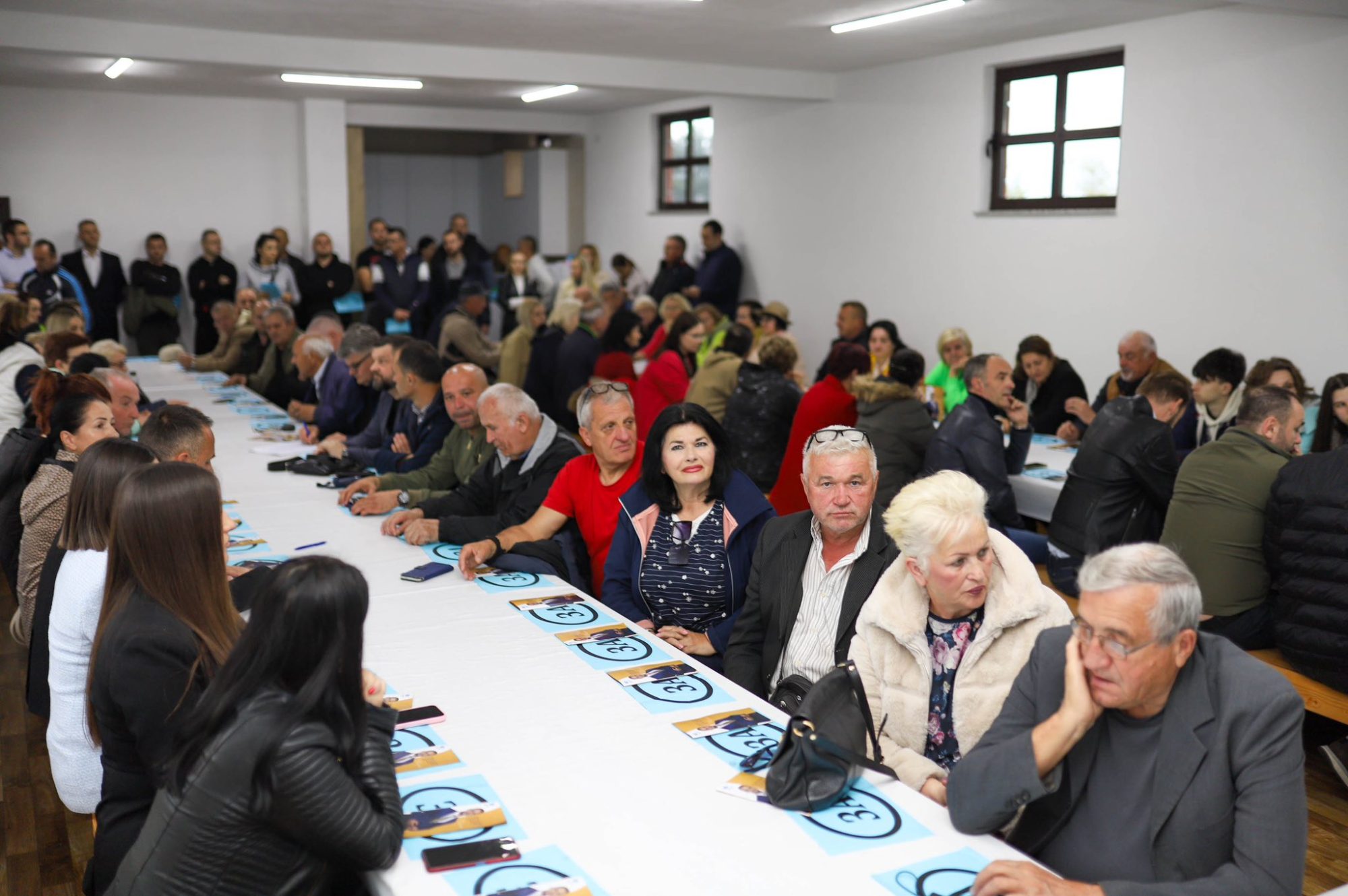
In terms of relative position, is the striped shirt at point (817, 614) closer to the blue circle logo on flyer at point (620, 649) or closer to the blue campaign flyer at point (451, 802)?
the blue circle logo on flyer at point (620, 649)

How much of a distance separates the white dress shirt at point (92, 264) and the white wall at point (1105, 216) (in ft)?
21.4

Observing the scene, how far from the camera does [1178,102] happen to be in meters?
6.83

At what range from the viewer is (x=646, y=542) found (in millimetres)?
3277

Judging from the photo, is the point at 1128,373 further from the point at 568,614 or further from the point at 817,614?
the point at 568,614

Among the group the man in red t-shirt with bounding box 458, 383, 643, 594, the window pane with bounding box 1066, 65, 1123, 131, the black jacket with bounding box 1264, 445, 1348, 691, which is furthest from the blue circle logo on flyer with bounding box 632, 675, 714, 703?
the window pane with bounding box 1066, 65, 1123, 131

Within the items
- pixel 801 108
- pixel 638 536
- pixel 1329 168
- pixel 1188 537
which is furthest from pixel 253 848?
pixel 801 108

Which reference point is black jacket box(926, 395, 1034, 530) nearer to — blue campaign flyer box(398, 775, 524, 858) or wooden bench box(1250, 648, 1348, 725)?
wooden bench box(1250, 648, 1348, 725)

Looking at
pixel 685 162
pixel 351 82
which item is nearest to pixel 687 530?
pixel 351 82

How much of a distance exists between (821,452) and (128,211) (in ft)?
37.8

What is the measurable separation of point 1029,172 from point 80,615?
7238 millimetres

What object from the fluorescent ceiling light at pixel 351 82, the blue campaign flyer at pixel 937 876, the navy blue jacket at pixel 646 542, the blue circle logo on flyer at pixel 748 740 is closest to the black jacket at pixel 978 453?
the navy blue jacket at pixel 646 542

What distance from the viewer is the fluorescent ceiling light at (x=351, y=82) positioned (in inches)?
392

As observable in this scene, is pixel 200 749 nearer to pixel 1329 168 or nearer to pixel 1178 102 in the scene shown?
pixel 1329 168

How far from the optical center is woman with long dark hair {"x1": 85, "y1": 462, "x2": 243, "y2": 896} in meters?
1.99
